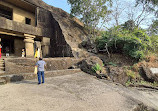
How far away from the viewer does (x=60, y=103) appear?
7.16 ft

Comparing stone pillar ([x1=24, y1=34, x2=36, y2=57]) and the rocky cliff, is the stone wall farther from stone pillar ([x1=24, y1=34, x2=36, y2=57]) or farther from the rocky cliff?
stone pillar ([x1=24, y1=34, x2=36, y2=57])

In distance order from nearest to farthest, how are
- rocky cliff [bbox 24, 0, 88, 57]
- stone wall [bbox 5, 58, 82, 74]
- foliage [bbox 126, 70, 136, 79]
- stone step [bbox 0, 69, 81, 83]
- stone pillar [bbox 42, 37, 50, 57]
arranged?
stone step [bbox 0, 69, 81, 83] → stone wall [bbox 5, 58, 82, 74] → foliage [bbox 126, 70, 136, 79] → rocky cliff [bbox 24, 0, 88, 57] → stone pillar [bbox 42, 37, 50, 57]

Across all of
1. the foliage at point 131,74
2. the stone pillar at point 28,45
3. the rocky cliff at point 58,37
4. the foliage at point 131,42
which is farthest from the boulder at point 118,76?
the stone pillar at point 28,45

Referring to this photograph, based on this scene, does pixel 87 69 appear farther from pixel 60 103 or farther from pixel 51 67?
pixel 60 103

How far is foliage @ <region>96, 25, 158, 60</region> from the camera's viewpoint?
6.80 metres

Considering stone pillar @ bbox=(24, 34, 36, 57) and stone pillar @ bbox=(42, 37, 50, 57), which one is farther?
stone pillar @ bbox=(42, 37, 50, 57)

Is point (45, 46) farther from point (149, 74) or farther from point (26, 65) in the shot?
point (149, 74)

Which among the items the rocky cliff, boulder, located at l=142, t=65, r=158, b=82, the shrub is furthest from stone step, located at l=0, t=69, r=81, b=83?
boulder, located at l=142, t=65, r=158, b=82

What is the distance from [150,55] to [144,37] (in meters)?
1.58

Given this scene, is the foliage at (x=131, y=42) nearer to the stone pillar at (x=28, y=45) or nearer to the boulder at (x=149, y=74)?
the boulder at (x=149, y=74)

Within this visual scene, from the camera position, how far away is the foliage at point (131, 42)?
680 cm

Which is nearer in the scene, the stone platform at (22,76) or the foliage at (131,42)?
the stone platform at (22,76)

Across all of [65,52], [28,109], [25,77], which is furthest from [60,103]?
[65,52]

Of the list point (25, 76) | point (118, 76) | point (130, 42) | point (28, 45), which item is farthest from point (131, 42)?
point (28, 45)
